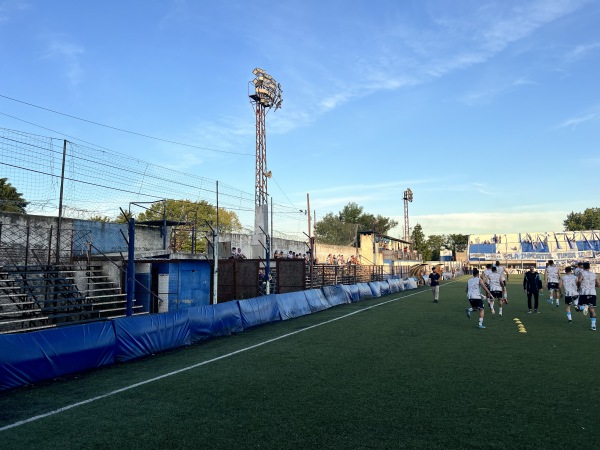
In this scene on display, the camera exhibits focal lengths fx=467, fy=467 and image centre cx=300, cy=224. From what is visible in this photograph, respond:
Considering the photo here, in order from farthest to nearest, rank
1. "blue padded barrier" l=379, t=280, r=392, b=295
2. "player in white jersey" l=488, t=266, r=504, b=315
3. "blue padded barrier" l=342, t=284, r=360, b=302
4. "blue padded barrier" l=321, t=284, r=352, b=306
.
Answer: "blue padded barrier" l=379, t=280, r=392, b=295, "blue padded barrier" l=342, t=284, r=360, b=302, "blue padded barrier" l=321, t=284, r=352, b=306, "player in white jersey" l=488, t=266, r=504, b=315

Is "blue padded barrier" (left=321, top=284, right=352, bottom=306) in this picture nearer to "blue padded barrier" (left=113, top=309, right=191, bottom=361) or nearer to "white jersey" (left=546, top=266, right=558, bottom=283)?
"white jersey" (left=546, top=266, right=558, bottom=283)

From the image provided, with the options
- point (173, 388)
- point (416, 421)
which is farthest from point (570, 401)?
point (173, 388)

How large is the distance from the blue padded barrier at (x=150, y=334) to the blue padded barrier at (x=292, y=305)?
556 centimetres

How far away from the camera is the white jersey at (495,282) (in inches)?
644

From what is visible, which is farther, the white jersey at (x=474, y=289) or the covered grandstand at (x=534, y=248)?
the covered grandstand at (x=534, y=248)

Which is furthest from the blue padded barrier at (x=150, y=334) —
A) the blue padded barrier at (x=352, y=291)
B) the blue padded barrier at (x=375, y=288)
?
the blue padded barrier at (x=375, y=288)

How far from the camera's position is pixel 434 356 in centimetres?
964

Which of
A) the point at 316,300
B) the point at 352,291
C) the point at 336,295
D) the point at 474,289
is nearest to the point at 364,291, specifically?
the point at 352,291

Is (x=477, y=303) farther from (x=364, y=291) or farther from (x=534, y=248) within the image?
(x=534, y=248)

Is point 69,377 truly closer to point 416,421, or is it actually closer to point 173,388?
point 173,388

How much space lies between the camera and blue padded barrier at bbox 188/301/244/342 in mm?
12344

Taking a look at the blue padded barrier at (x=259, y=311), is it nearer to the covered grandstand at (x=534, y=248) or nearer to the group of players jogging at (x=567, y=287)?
the group of players jogging at (x=567, y=287)

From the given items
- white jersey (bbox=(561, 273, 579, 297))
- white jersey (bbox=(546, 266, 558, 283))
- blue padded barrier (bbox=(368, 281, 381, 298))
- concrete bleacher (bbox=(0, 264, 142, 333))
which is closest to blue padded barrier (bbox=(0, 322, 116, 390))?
concrete bleacher (bbox=(0, 264, 142, 333))

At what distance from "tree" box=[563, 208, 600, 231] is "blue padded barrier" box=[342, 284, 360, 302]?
92920mm
